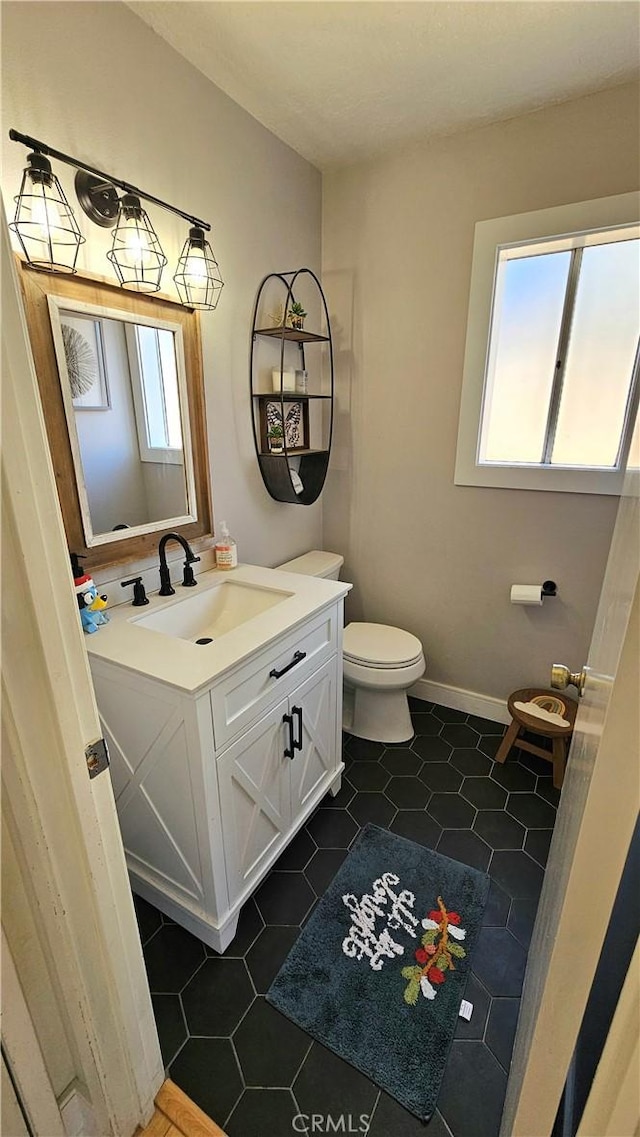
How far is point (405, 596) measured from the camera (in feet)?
8.38

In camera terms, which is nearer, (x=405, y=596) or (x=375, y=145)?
(x=375, y=145)

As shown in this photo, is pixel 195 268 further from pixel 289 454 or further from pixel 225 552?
pixel 225 552

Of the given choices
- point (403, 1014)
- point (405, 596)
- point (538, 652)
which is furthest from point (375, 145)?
point (403, 1014)

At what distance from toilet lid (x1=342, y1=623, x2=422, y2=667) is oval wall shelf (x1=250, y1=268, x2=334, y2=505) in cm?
70

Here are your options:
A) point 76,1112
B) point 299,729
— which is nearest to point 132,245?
point 299,729

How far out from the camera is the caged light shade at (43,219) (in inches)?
44.8

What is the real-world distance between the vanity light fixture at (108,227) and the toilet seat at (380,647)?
1.51m

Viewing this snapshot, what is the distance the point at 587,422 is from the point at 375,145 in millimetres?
1467

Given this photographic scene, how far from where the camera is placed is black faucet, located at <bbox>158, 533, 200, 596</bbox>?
1613 millimetres

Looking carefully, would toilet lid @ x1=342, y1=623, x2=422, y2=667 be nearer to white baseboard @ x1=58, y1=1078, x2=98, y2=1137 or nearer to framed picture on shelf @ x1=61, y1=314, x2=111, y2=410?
framed picture on shelf @ x1=61, y1=314, x2=111, y2=410

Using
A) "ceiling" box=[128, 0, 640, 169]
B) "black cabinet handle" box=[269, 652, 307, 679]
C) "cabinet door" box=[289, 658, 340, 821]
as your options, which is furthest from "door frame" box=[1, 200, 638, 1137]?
"ceiling" box=[128, 0, 640, 169]

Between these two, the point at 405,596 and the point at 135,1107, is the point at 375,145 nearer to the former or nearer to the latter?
the point at 405,596

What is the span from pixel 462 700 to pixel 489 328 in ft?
5.82

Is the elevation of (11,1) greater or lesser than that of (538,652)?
greater
